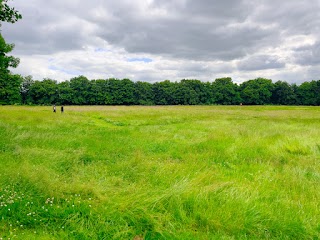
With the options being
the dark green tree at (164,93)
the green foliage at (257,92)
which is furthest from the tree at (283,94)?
the dark green tree at (164,93)

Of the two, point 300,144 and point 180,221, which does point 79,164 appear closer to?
point 180,221

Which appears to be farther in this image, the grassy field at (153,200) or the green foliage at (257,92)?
the green foliage at (257,92)

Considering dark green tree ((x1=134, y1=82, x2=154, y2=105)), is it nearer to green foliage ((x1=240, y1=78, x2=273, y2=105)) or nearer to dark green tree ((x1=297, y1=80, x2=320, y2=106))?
green foliage ((x1=240, y1=78, x2=273, y2=105))

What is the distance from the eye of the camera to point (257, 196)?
5.66 metres

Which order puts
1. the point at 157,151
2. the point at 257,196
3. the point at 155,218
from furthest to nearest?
the point at 157,151 → the point at 257,196 → the point at 155,218

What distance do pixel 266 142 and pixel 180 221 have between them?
30.9 ft

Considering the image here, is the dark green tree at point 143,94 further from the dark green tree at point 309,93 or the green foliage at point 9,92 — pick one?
the dark green tree at point 309,93

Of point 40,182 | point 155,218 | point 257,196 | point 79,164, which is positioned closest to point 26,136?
point 79,164

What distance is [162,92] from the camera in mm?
105750

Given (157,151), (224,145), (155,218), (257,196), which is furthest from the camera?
(224,145)

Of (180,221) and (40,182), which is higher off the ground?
(40,182)

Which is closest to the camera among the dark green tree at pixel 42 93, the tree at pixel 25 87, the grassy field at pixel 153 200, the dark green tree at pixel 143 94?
the grassy field at pixel 153 200

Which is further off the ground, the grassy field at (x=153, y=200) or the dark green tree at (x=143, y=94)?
the dark green tree at (x=143, y=94)

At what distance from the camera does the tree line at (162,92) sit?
9231cm
